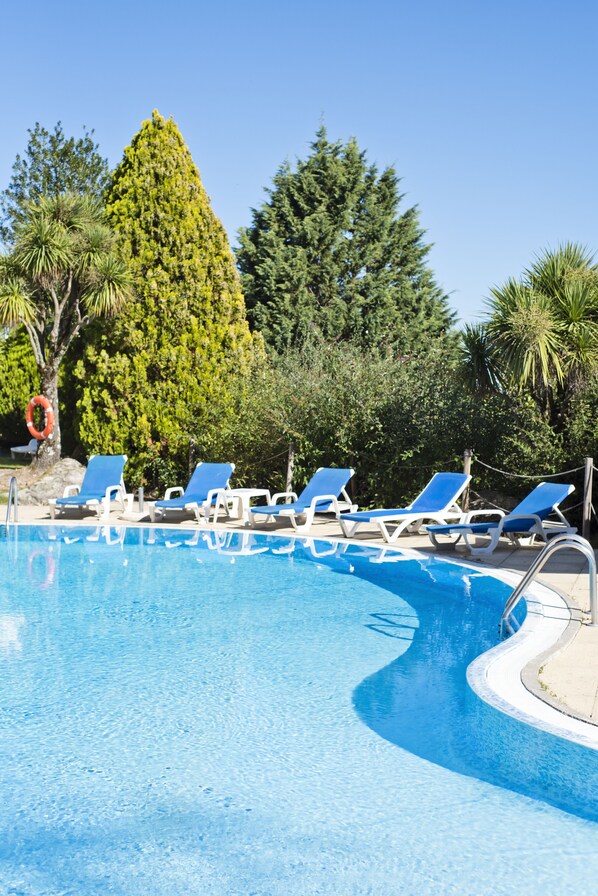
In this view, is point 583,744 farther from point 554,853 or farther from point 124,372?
point 124,372

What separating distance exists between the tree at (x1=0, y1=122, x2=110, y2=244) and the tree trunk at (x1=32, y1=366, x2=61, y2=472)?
16.1 meters

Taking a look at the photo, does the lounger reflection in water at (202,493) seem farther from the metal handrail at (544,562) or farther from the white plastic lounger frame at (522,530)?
the metal handrail at (544,562)

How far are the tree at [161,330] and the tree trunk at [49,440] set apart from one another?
0.58 meters

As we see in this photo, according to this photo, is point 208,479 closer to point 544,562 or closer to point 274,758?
point 544,562

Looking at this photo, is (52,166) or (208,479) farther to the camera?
(52,166)

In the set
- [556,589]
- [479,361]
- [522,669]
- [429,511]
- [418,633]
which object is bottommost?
[418,633]

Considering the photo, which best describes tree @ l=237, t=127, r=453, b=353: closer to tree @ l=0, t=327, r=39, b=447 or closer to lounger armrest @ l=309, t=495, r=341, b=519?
tree @ l=0, t=327, r=39, b=447

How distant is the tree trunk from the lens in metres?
18.1

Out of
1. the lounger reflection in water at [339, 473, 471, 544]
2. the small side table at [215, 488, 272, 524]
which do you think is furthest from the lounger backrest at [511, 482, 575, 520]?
the small side table at [215, 488, 272, 524]

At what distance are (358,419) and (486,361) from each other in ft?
8.11

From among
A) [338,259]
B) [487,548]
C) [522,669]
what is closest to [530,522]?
[487,548]

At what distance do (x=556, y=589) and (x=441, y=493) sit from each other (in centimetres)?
354

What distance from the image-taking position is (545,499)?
10.4 metres

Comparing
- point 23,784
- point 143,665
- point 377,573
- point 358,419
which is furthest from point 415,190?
point 23,784
